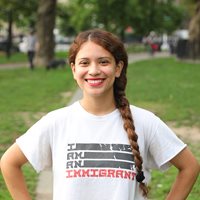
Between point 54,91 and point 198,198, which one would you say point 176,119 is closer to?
point 198,198

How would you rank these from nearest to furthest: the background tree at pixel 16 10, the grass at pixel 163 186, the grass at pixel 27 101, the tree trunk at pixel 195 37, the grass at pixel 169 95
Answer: the grass at pixel 163 186, the grass at pixel 27 101, the grass at pixel 169 95, the tree trunk at pixel 195 37, the background tree at pixel 16 10

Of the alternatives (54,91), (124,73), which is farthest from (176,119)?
(124,73)

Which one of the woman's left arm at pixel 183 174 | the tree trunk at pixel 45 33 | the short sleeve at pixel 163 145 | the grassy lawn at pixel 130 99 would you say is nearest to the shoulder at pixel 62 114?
the short sleeve at pixel 163 145

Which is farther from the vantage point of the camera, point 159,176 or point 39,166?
point 159,176

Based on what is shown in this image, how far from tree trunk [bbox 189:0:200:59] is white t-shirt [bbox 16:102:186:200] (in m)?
28.5

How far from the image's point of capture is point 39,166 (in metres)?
2.47

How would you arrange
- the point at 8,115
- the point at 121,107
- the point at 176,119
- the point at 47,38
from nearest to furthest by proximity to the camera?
the point at 121,107 → the point at 176,119 → the point at 8,115 → the point at 47,38

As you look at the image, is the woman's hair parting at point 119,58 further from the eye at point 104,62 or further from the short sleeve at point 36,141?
the short sleeve at point 36,141

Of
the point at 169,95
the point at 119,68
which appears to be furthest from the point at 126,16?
the point at 119,68

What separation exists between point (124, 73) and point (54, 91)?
13.4 metres

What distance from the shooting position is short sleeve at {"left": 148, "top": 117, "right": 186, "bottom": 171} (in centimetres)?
244

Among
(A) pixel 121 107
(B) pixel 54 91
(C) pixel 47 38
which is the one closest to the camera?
(A) pixel 121 107

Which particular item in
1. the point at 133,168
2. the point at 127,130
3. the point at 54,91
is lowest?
the point at 54,91

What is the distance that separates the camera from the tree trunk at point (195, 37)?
100 ft
